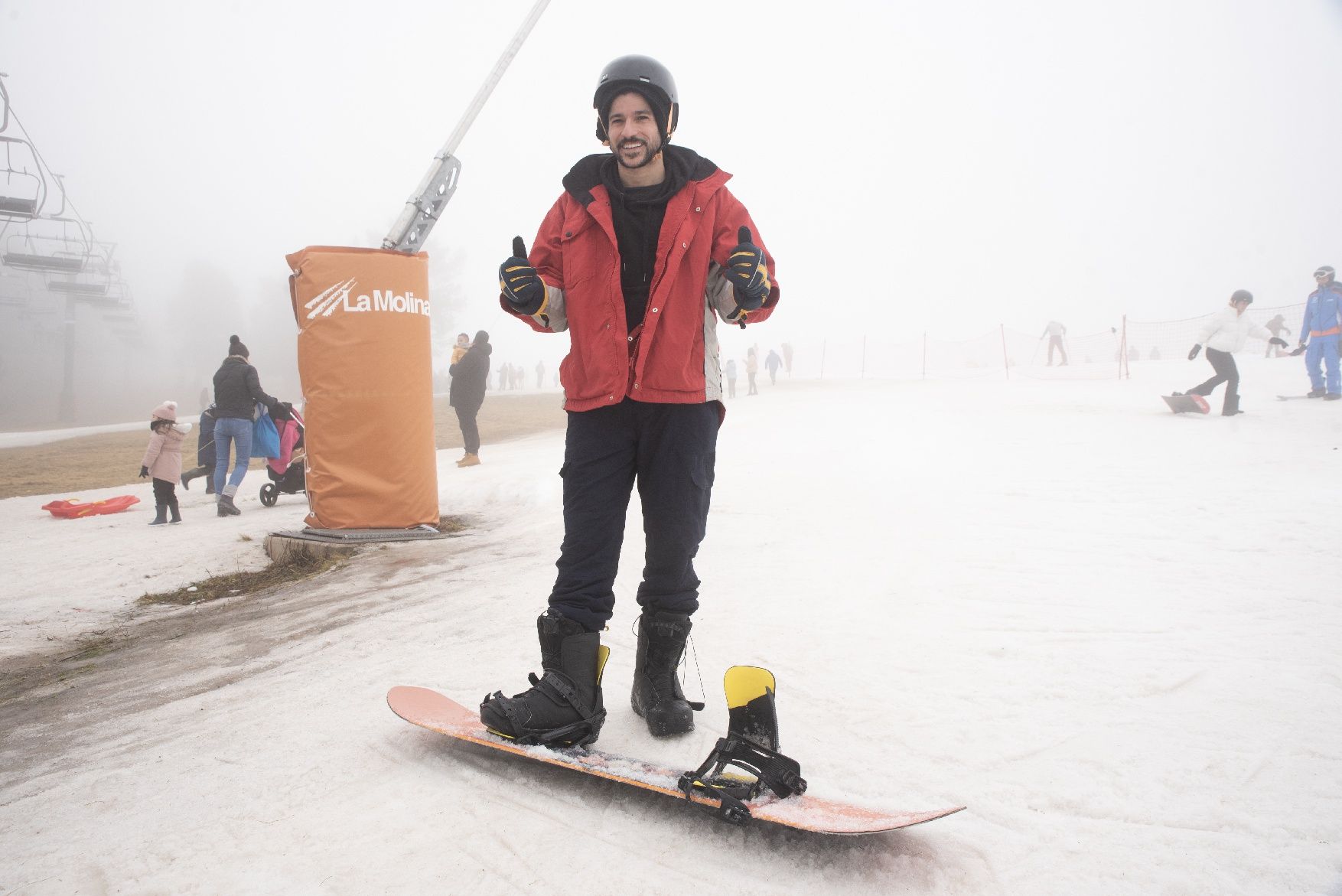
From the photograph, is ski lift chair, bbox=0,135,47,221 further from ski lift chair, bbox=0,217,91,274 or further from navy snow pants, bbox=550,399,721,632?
navy snow pants, bbox=550,399,721,632

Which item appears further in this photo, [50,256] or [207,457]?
[50,256]

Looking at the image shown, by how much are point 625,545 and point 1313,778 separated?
156 inches

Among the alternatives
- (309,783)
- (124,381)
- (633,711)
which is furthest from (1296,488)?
(124,381)

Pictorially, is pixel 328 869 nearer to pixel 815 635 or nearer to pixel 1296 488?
pixel 815 635

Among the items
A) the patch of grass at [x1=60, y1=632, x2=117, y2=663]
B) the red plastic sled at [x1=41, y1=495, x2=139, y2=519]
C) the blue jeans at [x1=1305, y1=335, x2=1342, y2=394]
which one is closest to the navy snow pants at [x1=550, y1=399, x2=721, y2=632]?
the patch of grass at [x1=60, y1=632, x2=117, y2=663]

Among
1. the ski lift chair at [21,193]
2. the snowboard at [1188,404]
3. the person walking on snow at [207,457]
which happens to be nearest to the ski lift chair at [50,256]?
the ski lift chair at [21,193]

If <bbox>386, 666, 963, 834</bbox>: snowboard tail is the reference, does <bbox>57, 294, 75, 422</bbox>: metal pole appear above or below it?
above

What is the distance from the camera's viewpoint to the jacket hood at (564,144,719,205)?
2324 mm

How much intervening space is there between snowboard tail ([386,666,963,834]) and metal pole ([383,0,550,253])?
19.9 ft

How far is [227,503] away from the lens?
8148 millimetres

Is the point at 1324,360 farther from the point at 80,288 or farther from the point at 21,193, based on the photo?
the point at 80,288

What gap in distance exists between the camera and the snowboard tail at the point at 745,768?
61.9 inches

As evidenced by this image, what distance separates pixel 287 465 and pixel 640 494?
8137mm

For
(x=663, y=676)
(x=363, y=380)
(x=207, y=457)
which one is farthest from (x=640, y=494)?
(x=207, y=457)
